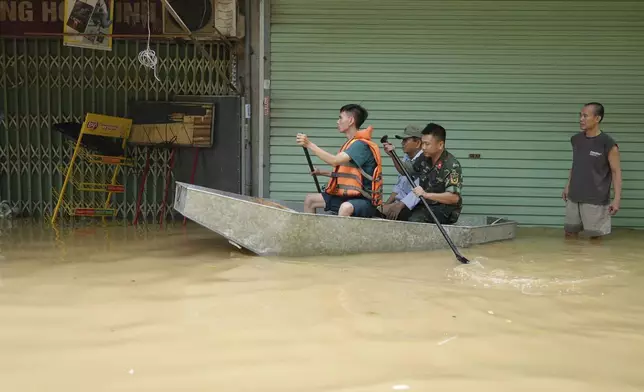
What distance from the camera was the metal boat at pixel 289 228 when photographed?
12.8ft

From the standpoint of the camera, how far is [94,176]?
6.73 metres

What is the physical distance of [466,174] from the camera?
6289 millimetres

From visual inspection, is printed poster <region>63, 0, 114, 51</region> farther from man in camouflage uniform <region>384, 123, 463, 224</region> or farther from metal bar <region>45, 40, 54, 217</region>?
man in camouflage uniform <region>384, 123, 463, 224</region>

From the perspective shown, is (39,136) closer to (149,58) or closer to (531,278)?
(149,58)

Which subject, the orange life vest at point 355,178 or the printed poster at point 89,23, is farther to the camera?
the printed poster at point 89,23

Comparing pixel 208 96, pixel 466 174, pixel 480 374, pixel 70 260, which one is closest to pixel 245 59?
pixel 208 96

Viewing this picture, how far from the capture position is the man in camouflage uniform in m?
4.58

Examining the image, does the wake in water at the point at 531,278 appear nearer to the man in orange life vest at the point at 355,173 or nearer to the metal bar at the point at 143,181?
the man in orange life vest at the point at 355,173

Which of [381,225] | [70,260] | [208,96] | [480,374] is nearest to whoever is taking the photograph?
[480,374]

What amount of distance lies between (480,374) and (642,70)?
19.0ft

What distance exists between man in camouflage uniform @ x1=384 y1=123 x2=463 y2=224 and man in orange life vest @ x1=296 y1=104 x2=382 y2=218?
28 cm

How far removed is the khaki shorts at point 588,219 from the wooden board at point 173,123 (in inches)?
168

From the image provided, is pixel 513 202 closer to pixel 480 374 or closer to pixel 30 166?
pixel 480 374

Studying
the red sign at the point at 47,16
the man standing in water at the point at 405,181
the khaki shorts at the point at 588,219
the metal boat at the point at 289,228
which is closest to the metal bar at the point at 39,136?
the red sign at the point at 47,16
